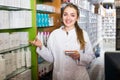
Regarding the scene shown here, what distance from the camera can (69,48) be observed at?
3.08 meters

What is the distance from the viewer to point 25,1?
320 centimetres

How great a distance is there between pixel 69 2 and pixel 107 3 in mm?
667

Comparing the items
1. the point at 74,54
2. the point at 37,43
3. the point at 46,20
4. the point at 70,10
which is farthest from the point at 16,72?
the point at 70,10

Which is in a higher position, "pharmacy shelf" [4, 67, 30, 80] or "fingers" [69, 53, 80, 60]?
"fingers" [69, 53, 80, 60]

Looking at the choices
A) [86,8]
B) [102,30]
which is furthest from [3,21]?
[102,30]

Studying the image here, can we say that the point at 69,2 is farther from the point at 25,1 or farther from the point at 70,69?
the point at 70,69

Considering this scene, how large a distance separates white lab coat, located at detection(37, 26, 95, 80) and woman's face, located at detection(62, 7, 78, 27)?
0.11m

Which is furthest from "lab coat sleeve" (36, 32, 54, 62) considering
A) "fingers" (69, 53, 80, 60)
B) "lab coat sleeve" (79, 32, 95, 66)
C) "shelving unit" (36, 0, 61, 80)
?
"lab coat sleeve" (79, 32, 95, 66)

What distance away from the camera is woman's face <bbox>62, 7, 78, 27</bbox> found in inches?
120

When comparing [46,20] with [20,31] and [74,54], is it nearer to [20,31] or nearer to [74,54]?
[20,31]

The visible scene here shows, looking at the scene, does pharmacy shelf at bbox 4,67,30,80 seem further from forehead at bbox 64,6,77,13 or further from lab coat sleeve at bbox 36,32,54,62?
forehead at bbox 64,6,77,13

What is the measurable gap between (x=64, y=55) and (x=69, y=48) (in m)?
0.12

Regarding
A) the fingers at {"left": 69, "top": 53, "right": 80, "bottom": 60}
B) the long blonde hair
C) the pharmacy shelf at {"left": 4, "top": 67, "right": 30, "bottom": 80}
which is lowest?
the pharmacy shelf at {"left": 4, "top": 67, "right": 30, "bottom": 80}

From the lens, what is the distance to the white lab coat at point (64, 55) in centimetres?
308
